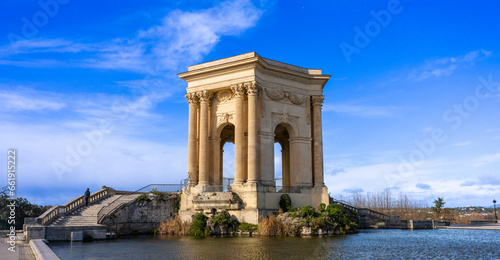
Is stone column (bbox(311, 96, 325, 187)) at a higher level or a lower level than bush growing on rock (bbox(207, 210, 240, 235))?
higher

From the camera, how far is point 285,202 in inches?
1452

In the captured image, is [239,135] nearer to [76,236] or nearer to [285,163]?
[285,163]

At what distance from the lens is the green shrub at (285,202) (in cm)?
3669

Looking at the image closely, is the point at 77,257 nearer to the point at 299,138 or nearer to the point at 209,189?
the point at 209,189

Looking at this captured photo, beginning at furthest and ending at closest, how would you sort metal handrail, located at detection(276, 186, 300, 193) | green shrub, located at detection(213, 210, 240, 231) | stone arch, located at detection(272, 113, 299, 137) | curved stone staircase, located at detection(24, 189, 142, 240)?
stone arch, located at detection(272, 113, 299, 137) → metal handrail, located at detection(276, 186, 300, 193) → green shrub, located at detection(213, 210, 240, 231) → curved stone staircase, located at detection(24, 189, 142, 240)

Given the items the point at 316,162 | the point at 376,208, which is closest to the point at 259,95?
the point at 316,162

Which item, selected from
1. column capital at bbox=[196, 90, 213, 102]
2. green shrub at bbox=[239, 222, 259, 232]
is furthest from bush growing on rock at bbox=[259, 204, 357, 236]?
column capital at bbox=[196, 90, 213, 102]

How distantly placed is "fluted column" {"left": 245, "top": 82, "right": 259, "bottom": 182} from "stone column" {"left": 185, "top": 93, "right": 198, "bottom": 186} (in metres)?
6.25

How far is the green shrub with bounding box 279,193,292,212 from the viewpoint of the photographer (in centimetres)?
3669

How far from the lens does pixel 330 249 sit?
864 inches

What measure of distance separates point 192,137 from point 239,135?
18.1ft

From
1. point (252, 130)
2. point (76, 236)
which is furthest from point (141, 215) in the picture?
point (252, 130)

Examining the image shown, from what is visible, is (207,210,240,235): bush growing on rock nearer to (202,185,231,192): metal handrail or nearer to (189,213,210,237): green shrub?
(189,213,210,237): green shrub

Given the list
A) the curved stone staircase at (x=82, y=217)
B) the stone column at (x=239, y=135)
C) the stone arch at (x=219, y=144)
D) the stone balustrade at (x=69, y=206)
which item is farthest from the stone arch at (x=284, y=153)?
the curved stone staircase at (x=82, y=217)
